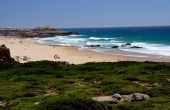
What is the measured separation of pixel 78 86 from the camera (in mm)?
16375

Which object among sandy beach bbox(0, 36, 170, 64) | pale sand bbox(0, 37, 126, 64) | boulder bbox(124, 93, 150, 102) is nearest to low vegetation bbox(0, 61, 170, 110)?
boulder bbox(124, 93, 150, 102)

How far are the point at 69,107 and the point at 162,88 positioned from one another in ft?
26.4

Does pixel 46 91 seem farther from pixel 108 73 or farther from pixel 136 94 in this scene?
pixel 108 73

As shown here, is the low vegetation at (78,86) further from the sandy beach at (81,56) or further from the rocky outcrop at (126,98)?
the sandy beach at (81,56)

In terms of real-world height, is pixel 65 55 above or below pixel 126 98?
below

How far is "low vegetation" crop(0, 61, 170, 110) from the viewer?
33.4ft

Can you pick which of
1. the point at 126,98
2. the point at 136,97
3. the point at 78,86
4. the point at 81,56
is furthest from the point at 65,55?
the point at 136,97

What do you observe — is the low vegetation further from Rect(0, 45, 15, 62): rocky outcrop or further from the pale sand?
the pale sand

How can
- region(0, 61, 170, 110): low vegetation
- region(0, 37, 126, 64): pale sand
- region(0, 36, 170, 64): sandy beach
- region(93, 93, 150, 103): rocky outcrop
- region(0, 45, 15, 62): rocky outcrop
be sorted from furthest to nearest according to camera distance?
1. region(0, 37, 126, 64): pale sand
2. region(0, 36, 170, 64): sandy beach
3. region(0, 45, 15, 62): rocky outcrop
4. region(93, 93, 150, 103): rocky outcrop
5. region(0, 61, 170, 110): low vegetation

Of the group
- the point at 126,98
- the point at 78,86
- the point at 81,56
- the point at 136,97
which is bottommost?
the point at 81,56

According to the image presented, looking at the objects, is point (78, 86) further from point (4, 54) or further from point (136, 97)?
point (4, 54)

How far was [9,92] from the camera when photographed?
15.2 m

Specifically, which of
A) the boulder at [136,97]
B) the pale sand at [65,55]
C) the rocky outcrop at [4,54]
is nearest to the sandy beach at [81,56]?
the pale sand at [65,55]

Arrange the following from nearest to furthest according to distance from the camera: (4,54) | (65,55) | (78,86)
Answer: (78,86)
(4,54)
(65,55)
